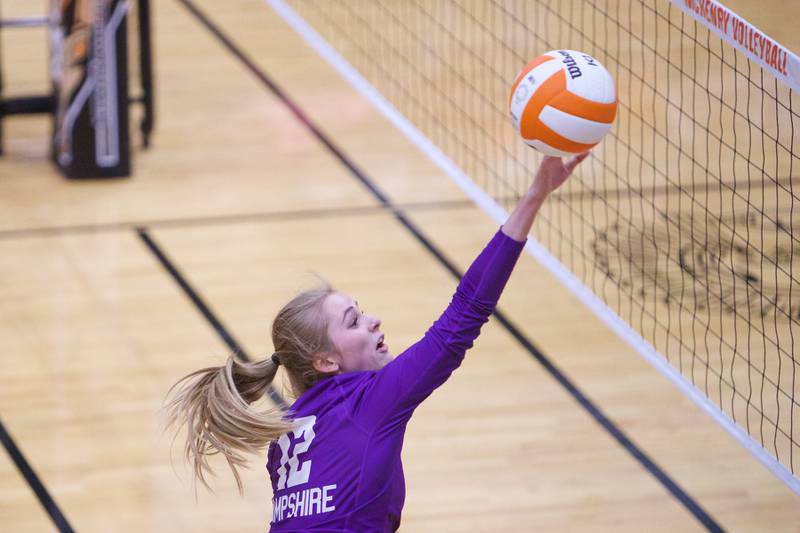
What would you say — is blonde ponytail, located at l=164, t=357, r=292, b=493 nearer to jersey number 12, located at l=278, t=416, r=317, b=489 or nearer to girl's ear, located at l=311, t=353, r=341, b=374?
jersey number 12, located at l=278, t=416, r=317, b=489

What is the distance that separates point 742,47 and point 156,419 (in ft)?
9.35

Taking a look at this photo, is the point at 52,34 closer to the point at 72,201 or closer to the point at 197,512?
the point at 72,201

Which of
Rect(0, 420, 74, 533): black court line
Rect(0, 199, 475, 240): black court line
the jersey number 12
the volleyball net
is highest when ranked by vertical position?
the jersey number 12

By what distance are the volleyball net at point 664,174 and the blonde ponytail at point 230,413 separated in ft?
6.21

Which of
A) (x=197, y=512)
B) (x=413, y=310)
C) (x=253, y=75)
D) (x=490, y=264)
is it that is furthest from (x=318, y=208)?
(x=490, y=264)

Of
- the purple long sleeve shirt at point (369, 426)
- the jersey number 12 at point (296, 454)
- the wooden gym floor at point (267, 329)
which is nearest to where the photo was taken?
the purple long sleeve shirt at point (369, 426)

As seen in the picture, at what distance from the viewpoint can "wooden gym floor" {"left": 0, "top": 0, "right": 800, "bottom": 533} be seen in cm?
503

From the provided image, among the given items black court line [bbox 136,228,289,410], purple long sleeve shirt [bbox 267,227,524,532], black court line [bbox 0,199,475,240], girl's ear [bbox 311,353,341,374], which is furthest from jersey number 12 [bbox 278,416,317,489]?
black court line [bbox 0,199,475,240]

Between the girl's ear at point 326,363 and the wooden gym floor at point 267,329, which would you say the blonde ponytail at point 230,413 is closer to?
the girl's ear at point 326,363

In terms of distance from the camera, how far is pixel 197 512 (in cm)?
493

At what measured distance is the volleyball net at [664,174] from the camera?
5434mm

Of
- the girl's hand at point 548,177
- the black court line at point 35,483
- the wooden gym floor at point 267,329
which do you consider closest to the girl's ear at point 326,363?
the girl's hand at point 548,177

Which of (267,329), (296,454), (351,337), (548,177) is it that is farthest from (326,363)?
(267,329)

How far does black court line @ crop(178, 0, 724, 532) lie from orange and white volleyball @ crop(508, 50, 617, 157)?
1.74 metres
